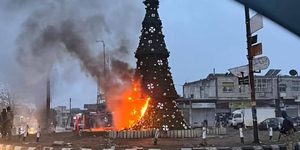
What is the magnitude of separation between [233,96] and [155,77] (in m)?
41.7

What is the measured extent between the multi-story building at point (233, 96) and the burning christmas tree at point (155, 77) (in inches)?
1453

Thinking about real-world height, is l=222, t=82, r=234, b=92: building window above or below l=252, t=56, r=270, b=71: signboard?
above

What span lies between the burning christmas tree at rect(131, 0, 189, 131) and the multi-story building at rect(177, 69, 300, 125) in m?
36.9

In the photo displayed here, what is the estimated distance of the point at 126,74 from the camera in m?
25.0

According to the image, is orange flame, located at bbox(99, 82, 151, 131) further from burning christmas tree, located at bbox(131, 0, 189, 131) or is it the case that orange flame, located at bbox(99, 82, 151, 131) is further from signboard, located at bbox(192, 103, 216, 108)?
signboard, located at bbox(192, 103, 216, 108)

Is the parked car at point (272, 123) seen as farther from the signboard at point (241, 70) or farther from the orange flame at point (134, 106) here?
the signboard at point (241, 70)

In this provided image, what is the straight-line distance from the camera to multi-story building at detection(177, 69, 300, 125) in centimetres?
5816

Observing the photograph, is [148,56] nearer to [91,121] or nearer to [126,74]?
[126,74]

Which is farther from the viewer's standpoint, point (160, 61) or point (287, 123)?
point (160, 61)

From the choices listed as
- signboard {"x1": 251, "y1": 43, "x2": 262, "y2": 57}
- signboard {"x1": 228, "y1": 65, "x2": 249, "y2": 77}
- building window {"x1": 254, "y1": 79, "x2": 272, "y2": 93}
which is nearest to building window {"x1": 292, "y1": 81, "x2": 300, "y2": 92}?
building window {"x1": 254, "y1": 79, "x2": 272, "y2": 93}

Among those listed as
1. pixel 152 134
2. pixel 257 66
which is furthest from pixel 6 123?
pixel 257 66

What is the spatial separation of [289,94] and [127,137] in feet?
161

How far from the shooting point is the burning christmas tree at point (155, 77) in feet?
64.5

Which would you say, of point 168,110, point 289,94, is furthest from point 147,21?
point 289,94
